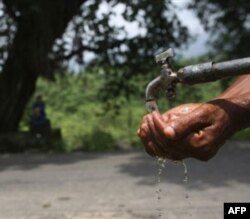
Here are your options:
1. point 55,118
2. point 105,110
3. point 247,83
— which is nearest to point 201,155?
point 247,83

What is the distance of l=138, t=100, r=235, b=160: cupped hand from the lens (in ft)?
4.74

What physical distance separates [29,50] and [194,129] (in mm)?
11106

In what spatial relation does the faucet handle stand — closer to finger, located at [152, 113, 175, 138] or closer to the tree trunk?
finger, located at [152, 113, 175, 138]

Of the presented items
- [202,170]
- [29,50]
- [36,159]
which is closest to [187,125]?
[202,170]

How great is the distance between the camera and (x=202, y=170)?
28.6 ft

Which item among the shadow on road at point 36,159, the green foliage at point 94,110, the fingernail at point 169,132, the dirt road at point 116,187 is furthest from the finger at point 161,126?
the shadow on road at point 36,159

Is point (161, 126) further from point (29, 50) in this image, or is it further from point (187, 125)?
point (29, 50)

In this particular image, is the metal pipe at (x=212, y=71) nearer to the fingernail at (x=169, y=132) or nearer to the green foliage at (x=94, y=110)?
the fingernail at (x=169, y=132)

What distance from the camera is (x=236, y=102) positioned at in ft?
4.80

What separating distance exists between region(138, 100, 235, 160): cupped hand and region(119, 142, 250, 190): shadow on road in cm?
603

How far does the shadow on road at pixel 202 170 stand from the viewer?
7854mm

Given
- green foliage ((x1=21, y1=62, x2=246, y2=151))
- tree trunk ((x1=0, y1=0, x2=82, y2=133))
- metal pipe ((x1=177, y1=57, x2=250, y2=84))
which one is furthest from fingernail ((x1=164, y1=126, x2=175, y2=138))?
tree trunk ((x1=0, y1=0, x2=82, y2=133))

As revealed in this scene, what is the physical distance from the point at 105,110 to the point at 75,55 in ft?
5.47

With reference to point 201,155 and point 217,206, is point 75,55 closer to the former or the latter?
point 217,206
